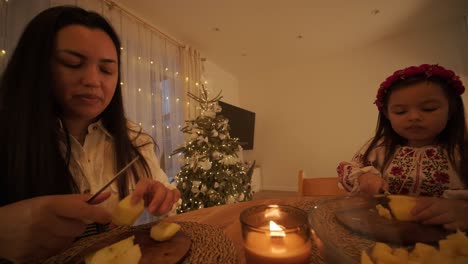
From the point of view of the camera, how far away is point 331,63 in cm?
380

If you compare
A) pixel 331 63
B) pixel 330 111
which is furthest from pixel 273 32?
pixel 330 111

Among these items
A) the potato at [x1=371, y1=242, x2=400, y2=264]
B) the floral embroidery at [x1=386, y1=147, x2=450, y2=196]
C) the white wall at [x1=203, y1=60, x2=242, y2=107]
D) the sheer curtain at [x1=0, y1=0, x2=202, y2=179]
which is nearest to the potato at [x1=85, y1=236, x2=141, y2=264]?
the potato at [x1=371, y1=242, x2=400, y2=264]

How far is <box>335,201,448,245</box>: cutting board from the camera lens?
1.01ft

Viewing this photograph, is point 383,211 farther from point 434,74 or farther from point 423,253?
point 434,74

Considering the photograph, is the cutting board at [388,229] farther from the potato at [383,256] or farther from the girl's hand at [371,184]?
the girl's hand at [371,184]

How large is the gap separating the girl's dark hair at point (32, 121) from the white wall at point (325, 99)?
390cm

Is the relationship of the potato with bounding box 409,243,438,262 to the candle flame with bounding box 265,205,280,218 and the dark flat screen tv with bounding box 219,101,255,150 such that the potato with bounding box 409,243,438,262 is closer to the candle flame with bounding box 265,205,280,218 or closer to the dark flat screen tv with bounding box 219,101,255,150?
the candle flame with bounding box 265,205,280,218

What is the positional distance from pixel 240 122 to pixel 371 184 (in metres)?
3.07

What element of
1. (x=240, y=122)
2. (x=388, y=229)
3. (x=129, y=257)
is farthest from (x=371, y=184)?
(x=240, y=122)

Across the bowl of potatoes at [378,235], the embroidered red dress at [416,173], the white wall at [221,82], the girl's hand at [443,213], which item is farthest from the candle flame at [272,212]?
the white wall at [221,82]

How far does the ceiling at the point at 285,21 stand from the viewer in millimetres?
2240

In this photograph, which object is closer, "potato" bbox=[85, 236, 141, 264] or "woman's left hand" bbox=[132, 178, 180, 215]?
"potato" bbox=[85, 236, 141, 264]

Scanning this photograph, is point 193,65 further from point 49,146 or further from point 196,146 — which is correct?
point 49,146

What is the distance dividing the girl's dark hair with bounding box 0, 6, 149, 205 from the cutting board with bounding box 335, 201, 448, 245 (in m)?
0.85
